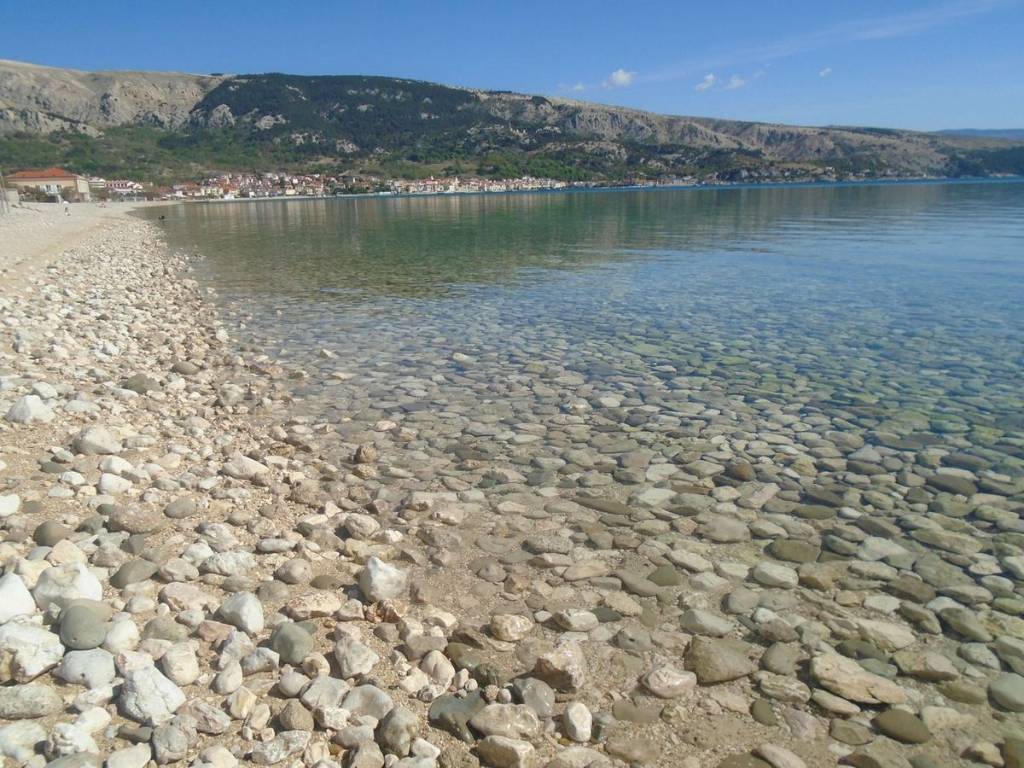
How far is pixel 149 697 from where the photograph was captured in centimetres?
322

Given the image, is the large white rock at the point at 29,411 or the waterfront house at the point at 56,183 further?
the waterfront house at the point at 56,183

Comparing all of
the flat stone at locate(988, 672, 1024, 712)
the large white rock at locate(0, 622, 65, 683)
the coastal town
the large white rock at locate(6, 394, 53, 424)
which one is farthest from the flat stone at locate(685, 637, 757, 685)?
the coastal town

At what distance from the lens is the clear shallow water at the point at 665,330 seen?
925 cm

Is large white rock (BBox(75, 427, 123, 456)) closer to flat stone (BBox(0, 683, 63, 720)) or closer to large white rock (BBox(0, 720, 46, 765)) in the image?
flat stone (BBox(0, 683, 63, 720))

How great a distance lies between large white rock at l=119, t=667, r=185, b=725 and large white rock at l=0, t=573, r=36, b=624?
2.72 ft

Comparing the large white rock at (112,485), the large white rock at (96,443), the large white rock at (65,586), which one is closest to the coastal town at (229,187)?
the large white rock at (96,443)

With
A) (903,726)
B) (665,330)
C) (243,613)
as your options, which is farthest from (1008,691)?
(665,330)

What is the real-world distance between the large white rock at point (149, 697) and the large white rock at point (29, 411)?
4.42 meters

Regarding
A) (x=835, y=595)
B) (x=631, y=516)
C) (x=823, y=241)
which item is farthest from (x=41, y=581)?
(x=823, y=241)

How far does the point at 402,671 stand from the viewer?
12.7 feet

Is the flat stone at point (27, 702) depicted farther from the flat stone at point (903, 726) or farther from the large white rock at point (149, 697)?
the flat stone at point (903, 726)

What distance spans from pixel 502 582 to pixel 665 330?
9.91 metres

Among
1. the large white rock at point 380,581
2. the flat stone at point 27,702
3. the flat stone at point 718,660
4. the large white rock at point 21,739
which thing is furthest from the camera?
the large white rock at point 380,581

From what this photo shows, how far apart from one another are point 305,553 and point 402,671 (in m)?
1.58
